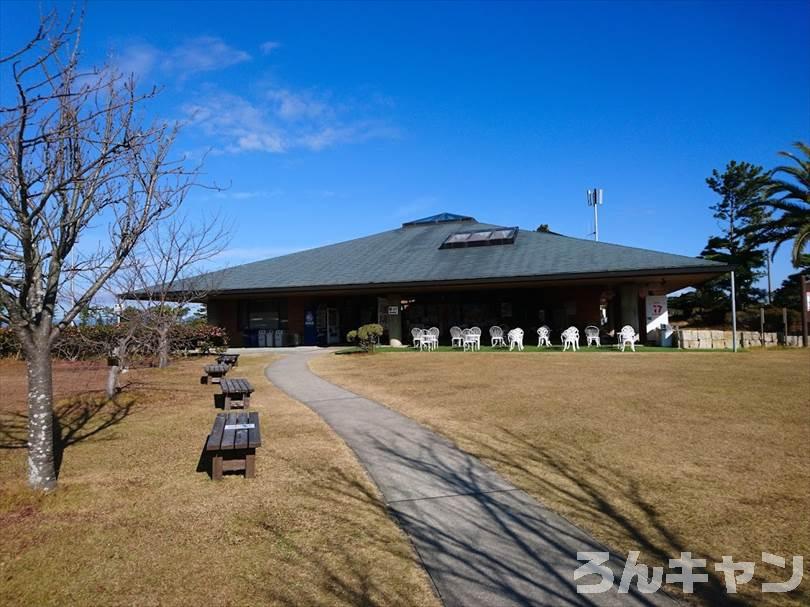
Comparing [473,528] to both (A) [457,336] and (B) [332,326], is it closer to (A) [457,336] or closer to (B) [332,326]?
(A) [457,336]

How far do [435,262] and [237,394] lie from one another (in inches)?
634

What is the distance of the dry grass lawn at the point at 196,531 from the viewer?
349 centimetres

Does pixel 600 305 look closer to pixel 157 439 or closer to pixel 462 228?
Answer: pixel 462 228

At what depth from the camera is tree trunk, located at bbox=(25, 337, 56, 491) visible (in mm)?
5152

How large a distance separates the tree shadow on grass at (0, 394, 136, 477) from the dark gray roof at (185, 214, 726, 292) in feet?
43.8

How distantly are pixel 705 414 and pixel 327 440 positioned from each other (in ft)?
18.3

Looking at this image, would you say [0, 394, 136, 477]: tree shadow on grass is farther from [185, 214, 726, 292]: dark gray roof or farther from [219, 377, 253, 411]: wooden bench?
[185, 214, 726, 292]: dark gray roof

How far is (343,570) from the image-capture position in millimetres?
3725

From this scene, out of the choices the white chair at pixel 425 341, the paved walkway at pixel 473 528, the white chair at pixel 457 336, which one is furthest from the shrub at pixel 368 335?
the paved walkway at pixel 473 528

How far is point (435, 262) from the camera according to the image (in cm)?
2488

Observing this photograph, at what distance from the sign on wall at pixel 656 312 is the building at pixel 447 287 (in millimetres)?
42

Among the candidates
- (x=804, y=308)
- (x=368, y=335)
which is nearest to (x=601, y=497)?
(x=368, y=335)

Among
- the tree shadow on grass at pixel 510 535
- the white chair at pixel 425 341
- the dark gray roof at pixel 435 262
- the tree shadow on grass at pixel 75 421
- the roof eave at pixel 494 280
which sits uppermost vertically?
the dark gray roof at pixel 435 262

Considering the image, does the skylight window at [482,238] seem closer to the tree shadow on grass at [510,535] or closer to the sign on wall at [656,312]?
the sign on wall at [656,312]
